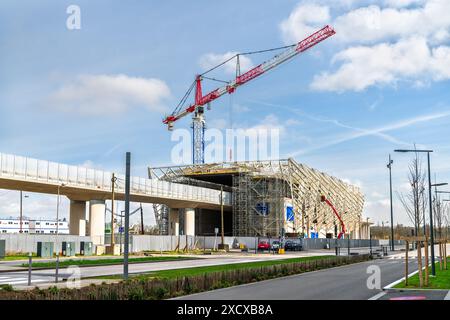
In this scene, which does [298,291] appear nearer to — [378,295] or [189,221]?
[378,295]

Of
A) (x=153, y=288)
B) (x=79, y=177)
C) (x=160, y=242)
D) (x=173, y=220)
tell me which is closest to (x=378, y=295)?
(x=153, y=288)

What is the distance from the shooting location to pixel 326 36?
107 m

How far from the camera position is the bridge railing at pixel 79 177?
53844mm

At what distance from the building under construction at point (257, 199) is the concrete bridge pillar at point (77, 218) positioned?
802 inches

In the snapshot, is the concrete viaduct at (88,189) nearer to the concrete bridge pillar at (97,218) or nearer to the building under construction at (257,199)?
the concrete bridge pillar at (97,218)

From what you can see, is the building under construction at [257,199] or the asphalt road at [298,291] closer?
the asphalt road at [298,291]

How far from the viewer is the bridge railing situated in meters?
53.8

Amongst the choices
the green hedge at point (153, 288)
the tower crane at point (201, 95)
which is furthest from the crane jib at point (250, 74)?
the green hedge at point (153, 288)

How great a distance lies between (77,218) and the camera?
70.6 m

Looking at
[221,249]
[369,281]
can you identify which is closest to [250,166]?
[221,249]

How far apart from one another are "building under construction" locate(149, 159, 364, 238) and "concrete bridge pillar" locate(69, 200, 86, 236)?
20.4 m

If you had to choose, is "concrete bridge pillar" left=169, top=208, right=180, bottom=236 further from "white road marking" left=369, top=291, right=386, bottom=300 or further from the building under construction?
"white road marking" left=369, top=291, right=386, bottom=300

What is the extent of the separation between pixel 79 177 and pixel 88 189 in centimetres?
193

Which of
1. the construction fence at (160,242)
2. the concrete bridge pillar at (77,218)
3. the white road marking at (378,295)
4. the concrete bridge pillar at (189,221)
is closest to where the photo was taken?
the white road marking at (378,295)
